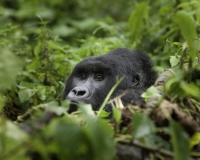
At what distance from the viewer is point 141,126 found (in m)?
2.26

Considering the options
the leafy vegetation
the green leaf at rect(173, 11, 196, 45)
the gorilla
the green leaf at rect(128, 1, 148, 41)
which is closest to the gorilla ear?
the gorilla

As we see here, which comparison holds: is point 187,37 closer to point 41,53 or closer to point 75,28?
point 41,53

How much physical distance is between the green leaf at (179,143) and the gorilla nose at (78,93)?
2.03 meters

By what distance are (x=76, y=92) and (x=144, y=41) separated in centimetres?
251

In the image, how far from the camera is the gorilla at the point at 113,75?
14.5ft

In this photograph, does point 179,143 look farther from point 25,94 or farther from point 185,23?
point 25,94

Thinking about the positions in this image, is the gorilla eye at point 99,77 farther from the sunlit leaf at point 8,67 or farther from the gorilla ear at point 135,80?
the sunlit leaf at point 8,67

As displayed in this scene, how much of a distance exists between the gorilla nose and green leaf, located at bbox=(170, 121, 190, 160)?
2.03m

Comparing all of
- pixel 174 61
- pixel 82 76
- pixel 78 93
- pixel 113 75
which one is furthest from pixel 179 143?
pixel 82 76

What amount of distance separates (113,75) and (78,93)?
0.50 metres

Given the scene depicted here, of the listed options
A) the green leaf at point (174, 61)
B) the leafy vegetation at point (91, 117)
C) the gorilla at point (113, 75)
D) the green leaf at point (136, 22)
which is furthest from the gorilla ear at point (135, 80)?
the green leaf at point (136, 22)

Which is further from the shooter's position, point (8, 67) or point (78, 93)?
point (78, 93)

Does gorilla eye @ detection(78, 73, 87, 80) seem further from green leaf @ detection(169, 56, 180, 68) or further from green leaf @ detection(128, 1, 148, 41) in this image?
green leaf @ detection(128, 1, 148, 41)

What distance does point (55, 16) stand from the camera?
10.1m
